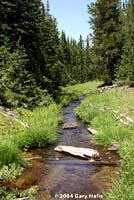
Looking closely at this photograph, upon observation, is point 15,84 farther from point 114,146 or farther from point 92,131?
point 114,146

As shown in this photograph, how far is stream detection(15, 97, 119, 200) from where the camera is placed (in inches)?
391

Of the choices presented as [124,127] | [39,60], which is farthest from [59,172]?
[39,60]

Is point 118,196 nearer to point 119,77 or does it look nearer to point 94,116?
point 94,116

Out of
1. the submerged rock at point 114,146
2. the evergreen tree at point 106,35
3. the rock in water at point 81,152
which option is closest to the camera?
the rock in water at point 81,152

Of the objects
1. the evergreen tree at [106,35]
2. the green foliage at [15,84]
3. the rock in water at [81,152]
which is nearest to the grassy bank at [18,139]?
the rock in water at [81,152]

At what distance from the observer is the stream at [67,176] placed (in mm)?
9938

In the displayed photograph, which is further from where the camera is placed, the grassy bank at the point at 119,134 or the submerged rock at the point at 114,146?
the submerged rock at the point at 114,146

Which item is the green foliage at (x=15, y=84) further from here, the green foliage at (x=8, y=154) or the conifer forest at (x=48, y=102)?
the green foliage at (x=8, y=154)

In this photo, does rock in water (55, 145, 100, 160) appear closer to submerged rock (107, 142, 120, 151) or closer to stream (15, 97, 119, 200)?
stream (15, 97, 119, 200)

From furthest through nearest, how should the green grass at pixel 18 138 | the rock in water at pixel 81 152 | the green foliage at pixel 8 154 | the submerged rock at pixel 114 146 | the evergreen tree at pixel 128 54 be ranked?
1. the evergreen tree at pixel 128 54
2. the submerged rock at pixel 114 146
3. the rock in water at pixel 81 152
4. the green grass at pixel 18 138
5. the green foliage at pixel 8 154

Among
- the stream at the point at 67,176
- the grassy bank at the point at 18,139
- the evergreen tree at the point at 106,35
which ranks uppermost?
the evergreen tree at the point at 106,35

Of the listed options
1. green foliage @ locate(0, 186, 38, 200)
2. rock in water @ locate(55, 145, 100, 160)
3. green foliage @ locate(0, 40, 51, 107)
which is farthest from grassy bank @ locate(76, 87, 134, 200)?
green foliage @ locate(0, 40, 51, 107)

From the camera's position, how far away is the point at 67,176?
1150cm

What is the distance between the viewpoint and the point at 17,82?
24.5 meters
